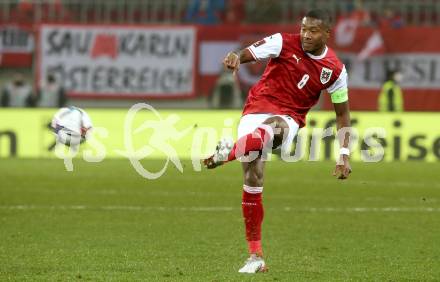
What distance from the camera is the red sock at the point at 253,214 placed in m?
8.70

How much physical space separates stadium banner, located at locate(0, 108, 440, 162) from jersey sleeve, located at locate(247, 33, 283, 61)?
12.1 m

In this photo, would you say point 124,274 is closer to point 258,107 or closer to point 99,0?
point 258,107

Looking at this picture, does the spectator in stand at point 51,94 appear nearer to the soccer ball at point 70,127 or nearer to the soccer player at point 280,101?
the soccer ball at point 70,127

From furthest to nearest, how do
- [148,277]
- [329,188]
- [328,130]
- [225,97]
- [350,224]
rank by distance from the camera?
[225,97] < [328,130] < [329,188] < [350,224] < [148,277]

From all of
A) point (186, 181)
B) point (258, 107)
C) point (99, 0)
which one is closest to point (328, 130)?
point (186, 181)

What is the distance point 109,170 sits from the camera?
1988 cm

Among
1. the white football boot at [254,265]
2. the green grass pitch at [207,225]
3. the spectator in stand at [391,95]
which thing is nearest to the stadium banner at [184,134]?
the green grass pitch at [207,225]

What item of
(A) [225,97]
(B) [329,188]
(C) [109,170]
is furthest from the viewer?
(A) [225,97]

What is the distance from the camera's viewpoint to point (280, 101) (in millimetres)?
9047

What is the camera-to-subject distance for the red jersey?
9.02 m

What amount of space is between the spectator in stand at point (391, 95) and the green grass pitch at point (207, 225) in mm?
4969

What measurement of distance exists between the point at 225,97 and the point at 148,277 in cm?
1834

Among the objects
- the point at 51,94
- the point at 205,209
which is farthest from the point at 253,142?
the point at 51,94

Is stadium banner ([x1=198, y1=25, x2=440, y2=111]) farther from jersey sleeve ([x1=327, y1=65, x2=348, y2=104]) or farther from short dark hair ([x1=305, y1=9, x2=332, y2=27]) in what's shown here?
short dark hair ([x1=305, y1=9, x2=332, y2=27])
